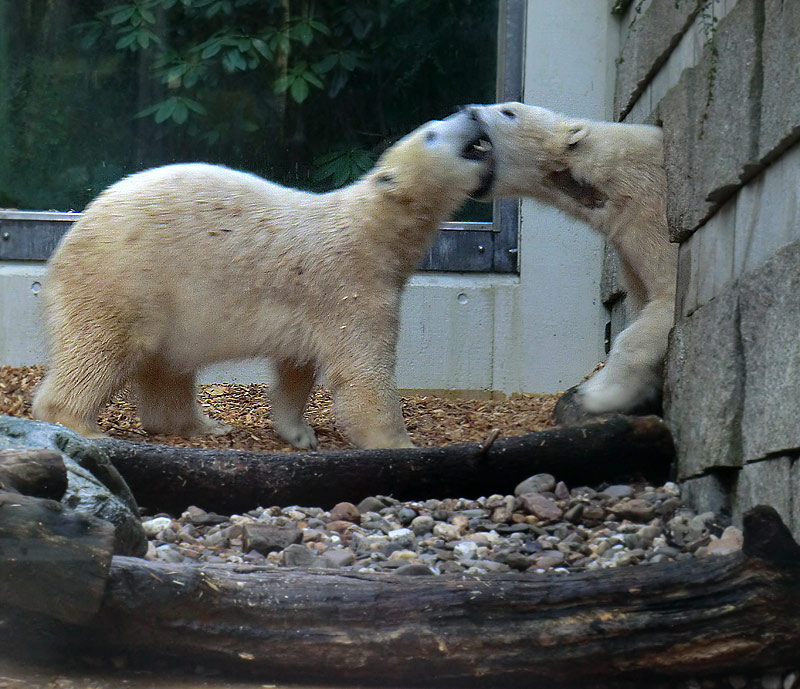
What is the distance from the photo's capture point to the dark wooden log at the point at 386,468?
264 cm

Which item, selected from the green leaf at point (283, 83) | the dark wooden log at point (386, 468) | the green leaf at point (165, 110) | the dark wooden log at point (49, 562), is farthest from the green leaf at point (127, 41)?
the dark wooden log at point (49, 562)

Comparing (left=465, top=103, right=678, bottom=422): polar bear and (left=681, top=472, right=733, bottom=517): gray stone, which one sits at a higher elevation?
(left=465, top=103, right=678, bottom=422): polar bear

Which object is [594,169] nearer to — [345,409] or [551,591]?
[345,409]

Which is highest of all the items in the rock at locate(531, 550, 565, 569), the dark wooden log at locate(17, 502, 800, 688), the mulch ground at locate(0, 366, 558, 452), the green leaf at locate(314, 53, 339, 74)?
the green leaf at locate(314, 53, 339, 74)

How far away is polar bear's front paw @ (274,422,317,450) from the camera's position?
A: 3.82 metres

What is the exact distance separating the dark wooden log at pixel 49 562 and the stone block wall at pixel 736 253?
1247 mm

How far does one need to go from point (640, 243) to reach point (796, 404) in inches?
58.8

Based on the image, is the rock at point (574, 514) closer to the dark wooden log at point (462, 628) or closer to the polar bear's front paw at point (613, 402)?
the polar bear's front paw at point (613, 402)

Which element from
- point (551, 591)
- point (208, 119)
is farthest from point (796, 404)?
point (208, 119)

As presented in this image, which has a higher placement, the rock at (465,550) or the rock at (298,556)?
the rock at (298,556)

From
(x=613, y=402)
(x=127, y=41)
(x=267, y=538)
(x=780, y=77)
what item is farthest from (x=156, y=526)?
(x=127, y=41)

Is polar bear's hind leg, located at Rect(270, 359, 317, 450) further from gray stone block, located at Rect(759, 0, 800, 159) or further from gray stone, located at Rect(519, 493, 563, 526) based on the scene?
gray stone block, located at Rect(759, 0, 800, 159)

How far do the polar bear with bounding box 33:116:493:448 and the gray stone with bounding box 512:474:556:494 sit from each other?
0.73m

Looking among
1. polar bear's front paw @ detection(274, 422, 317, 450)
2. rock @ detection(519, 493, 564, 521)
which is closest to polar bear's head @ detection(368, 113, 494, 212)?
polar bear's front paw @ detection(274, 422, 317, 450)
